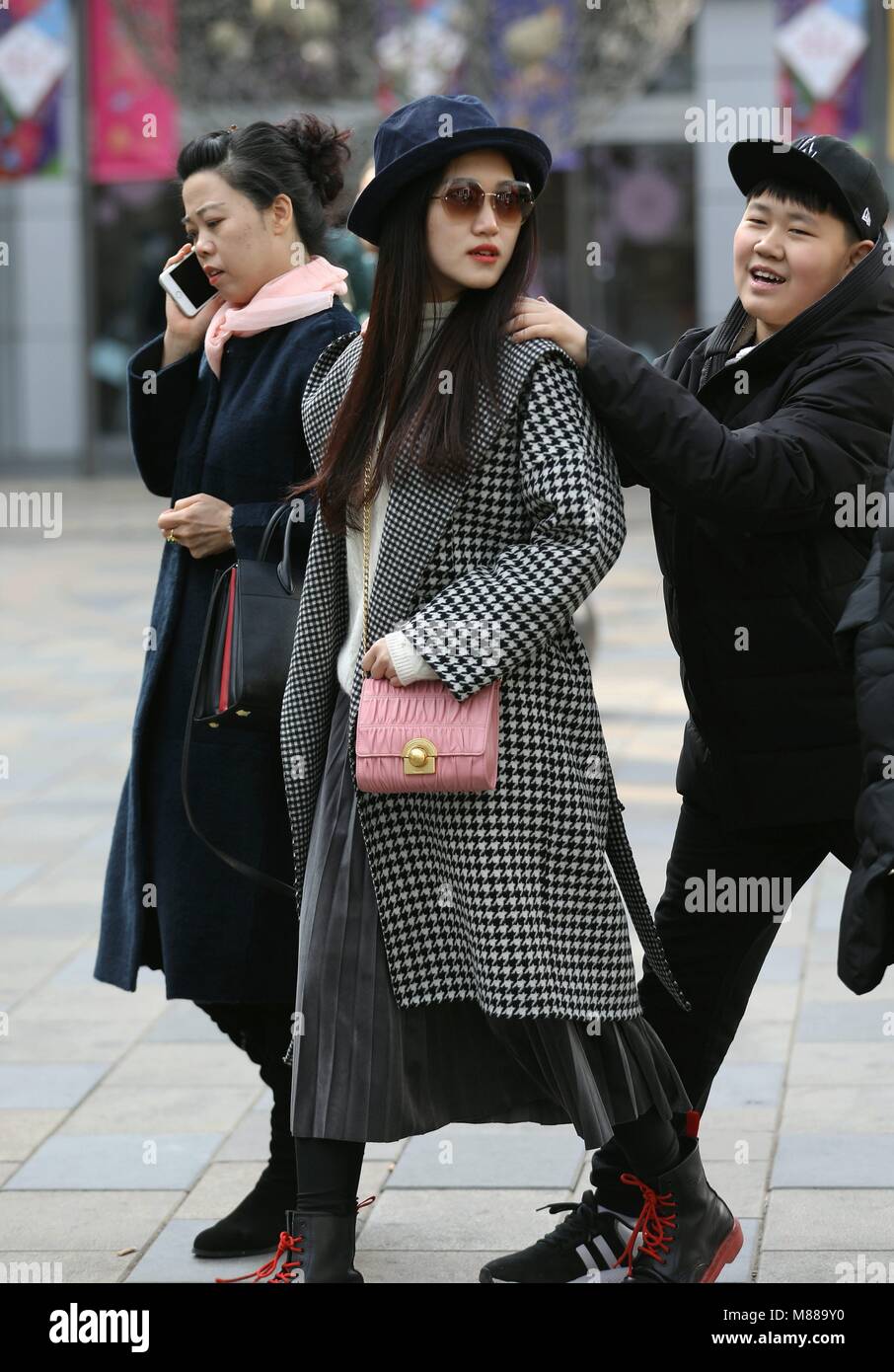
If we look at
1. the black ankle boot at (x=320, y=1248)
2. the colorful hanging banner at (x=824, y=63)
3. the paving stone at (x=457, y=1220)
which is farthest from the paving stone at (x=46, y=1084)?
the colorful hanging banner at (x=824, y=63)

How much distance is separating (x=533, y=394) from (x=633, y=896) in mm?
788

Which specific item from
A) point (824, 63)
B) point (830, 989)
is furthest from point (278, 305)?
point (824, 63)

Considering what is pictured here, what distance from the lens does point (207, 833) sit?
3.39 meters

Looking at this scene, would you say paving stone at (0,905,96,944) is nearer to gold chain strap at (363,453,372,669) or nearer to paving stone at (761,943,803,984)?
paving stone at (761,943,803,984)

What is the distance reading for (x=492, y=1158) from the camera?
3961mm

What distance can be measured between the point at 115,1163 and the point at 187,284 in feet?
5.55

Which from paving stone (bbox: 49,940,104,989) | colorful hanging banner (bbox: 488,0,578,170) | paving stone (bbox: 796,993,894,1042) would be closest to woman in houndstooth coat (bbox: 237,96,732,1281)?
paving stone (bbox: 796,993,894,1042)

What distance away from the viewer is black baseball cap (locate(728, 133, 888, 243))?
9.93ft

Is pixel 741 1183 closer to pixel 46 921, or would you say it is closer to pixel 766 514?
pixel 766 514

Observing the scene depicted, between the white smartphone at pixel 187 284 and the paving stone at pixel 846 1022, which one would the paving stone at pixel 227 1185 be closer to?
the paving stone at pixel 846 1022
